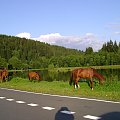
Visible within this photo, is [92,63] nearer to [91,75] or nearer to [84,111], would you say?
[91,75]

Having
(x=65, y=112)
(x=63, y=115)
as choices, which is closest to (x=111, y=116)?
(x=63, y=115)

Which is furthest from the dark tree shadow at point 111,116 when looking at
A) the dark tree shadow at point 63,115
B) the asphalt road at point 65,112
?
the dark tree shadow at point 63,115

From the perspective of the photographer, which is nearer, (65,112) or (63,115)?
(63,115)

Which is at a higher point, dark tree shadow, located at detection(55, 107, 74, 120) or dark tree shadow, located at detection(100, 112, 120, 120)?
dark tree shadow, located at detection(100, 112, 120, 120)

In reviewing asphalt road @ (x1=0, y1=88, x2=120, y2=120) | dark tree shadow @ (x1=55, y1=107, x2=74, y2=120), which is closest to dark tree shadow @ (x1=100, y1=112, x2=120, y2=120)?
asphalt road @ (x1=0, y1=88, x2=120, y2=120)

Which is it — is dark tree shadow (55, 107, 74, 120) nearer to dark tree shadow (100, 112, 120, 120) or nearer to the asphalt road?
the asphalt road

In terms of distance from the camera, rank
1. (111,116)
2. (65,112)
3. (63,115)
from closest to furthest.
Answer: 1. (111,116)
2. (63,115)
3. (65,112)

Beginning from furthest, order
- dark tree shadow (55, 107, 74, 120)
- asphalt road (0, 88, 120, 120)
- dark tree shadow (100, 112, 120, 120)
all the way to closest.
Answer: asphalt road (0, 88, 120, 120) < dark tree shadow (55, 107, 74, 120) < dark tree shadow (100, 112, 120, 120)

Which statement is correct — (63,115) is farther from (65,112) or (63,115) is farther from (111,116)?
(111,116)

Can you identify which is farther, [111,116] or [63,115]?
[63,115]

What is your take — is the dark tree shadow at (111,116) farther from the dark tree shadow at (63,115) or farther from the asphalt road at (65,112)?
the dark tree shadow at (63,115)

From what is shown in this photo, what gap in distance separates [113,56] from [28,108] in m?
126

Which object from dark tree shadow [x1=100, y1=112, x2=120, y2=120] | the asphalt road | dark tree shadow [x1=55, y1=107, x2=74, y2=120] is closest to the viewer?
dark tree shadow [x1=100, y1=112, x2=120, y2=120]

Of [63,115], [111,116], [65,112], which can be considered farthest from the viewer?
[65,112]
